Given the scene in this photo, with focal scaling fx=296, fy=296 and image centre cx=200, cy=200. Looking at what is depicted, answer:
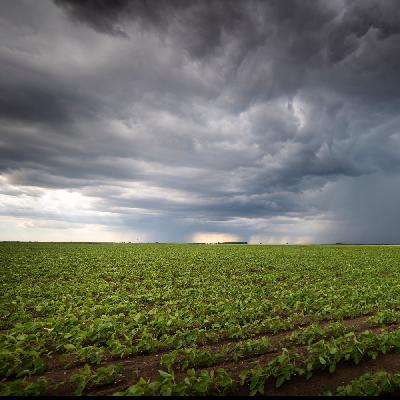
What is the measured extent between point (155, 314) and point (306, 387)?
819cm

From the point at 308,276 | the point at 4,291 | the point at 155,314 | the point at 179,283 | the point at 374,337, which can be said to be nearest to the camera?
the point at 374,337

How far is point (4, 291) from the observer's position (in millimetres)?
19641

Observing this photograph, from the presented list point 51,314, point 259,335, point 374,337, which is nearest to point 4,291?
point 51,314

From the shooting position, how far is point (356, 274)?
29094 mm

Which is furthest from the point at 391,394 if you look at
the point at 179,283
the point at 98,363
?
the point at 179,283

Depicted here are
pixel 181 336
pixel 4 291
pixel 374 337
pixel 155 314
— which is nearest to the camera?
pixel 374 337

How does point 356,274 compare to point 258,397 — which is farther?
point 356,274

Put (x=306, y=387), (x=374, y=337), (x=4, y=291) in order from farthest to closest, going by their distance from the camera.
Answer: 1. (x=4, y=291)
2. (x=374, y=337)
3. (x=306, y=387)

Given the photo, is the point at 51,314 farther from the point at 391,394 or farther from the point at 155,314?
the point at 391,394

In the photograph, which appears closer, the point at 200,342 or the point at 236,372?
the point at 236,372

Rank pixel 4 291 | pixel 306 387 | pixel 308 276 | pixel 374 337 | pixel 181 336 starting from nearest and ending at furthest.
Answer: pixel 306 387 → pixel 374 337 → pixel 181 336 → pixel 4 291 → pixel 308 276

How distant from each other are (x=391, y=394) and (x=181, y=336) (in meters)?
6.52

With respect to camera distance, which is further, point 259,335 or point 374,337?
point 259,335

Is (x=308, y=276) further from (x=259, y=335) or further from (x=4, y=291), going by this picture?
(x=4, y=291)
